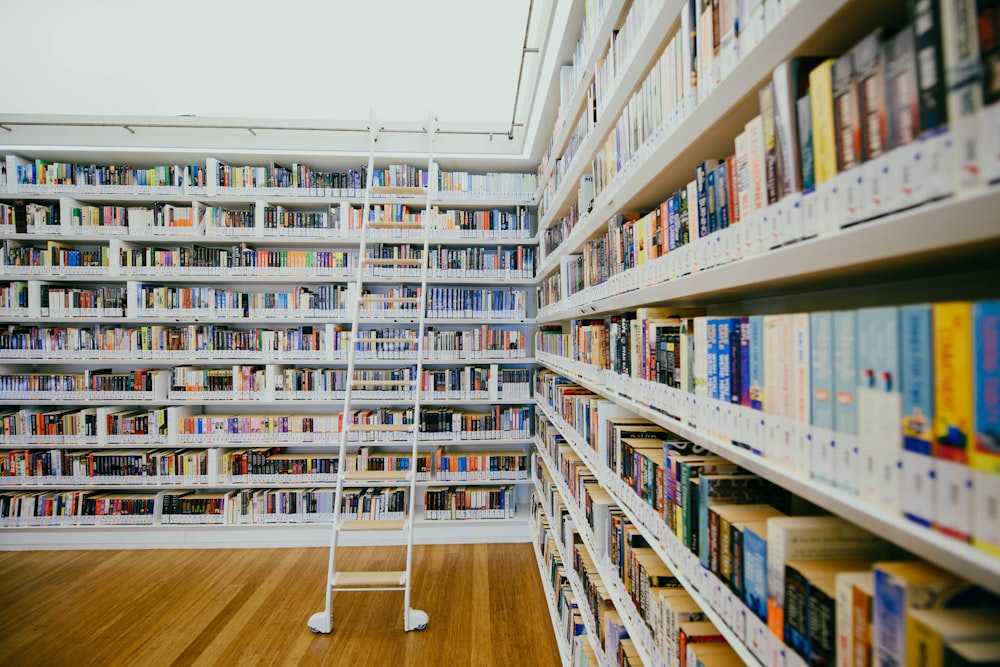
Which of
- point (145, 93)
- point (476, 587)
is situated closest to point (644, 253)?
point (476, 587)

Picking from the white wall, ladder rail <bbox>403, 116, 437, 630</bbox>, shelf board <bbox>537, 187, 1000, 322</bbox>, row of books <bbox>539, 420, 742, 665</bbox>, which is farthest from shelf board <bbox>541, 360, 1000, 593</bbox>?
the white wall

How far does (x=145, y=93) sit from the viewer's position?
11.5 feet

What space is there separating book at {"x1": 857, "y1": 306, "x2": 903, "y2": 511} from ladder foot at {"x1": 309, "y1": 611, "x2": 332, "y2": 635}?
117 inches

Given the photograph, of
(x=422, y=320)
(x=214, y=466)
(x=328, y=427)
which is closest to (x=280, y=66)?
(x=422, y=320)

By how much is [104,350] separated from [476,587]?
3631mm

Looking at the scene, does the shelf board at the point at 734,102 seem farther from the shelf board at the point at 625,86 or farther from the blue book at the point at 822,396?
the blue book at the point at 822,396

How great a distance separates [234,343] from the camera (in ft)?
12.4

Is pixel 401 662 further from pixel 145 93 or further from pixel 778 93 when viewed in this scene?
pixel 145 93

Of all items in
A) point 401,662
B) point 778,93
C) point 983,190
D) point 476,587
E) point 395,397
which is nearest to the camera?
point 983,190

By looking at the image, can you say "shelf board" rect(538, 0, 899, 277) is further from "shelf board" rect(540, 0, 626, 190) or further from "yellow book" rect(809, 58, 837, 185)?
"shelf board" rect(540, 0, 626, 190)

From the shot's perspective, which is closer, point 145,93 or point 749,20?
point 749,20

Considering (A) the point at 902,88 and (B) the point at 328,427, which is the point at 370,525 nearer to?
(B) the point at 328,427

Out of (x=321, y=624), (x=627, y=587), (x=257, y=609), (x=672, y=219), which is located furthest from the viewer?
(x=257, y=609)

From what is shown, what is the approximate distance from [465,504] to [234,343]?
2441 millimetres
